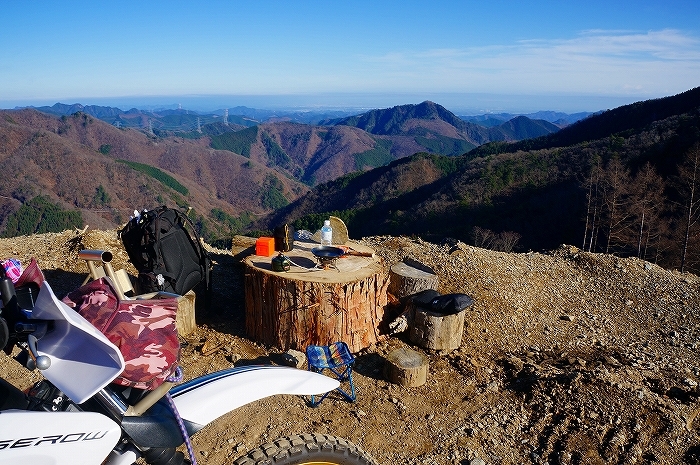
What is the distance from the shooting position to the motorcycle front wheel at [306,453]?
234 centimetres

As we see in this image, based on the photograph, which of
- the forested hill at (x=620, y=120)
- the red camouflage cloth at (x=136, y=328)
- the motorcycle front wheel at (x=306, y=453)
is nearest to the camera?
the red camouflage cloth at (x=136, y=328)

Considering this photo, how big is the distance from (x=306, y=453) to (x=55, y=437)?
3.95 ft

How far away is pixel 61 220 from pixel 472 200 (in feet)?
217

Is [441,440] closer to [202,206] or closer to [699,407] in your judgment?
[699,407]

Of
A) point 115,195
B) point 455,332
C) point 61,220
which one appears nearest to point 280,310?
point 455,332

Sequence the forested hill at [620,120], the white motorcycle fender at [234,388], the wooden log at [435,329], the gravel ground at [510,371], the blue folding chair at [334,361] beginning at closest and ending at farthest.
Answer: the white motorcycle fender at [234,388] < the gravel ground at [510,371] < the blue folding chair at [334,361] < the wooden log at [435,329] < the forested hill at [620,120]

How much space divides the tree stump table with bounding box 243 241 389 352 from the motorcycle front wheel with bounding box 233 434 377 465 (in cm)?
276

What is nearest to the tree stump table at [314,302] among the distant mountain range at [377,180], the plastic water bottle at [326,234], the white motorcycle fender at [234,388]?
the plastic water bottle at [326,234]

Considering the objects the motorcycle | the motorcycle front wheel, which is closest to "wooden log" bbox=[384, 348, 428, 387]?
the motorcycle front wheel

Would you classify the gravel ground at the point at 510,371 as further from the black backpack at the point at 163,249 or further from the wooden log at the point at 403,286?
the black backpack at the point at 163,249

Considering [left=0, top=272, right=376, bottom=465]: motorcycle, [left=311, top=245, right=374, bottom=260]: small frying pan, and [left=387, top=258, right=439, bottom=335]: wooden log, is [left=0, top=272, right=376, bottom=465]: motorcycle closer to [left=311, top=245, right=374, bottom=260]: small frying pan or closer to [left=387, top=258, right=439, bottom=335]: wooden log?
[left=311, top=245, right=374, bottom=260]: small frying pan

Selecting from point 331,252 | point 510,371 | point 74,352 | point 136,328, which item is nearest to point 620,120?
point 510,371

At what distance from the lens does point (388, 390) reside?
4.93m

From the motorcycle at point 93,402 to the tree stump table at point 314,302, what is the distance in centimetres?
279
